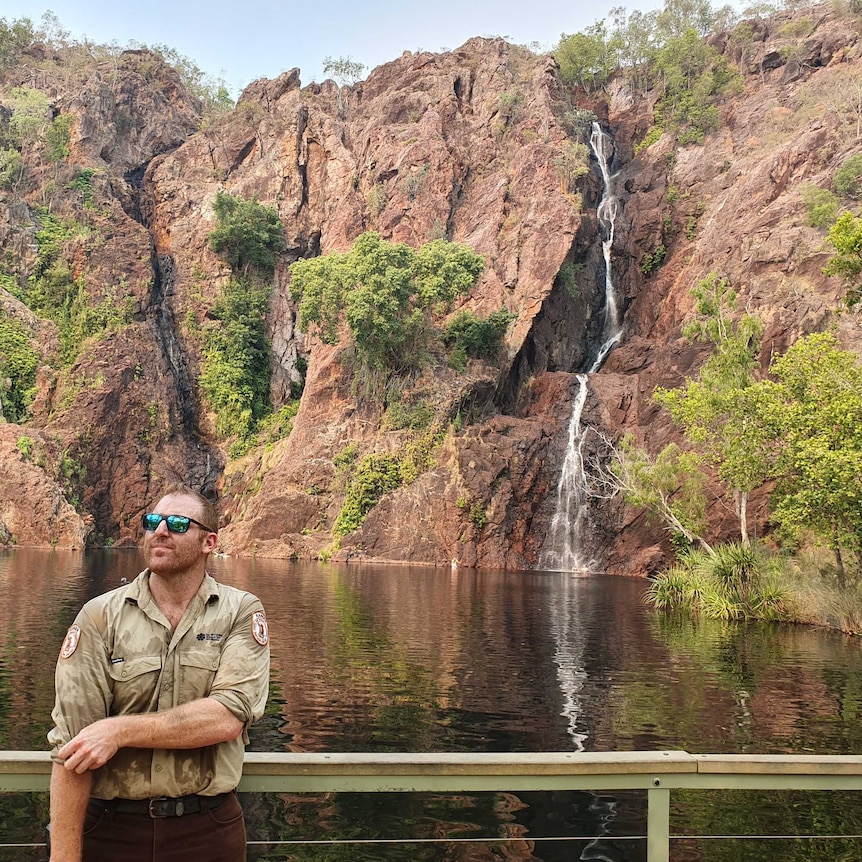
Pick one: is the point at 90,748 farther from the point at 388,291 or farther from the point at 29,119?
the point at 29,119

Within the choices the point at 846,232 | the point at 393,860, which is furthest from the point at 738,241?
the point at 393,860

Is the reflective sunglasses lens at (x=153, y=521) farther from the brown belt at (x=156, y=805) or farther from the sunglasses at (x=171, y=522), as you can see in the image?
the brown belt at (x=156, y=805)

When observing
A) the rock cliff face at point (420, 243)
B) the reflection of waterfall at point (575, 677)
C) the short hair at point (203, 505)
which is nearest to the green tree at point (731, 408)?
the reflection of waterfall at point (575, 677)

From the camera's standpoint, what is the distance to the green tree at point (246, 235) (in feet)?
220

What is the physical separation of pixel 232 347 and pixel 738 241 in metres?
40.3

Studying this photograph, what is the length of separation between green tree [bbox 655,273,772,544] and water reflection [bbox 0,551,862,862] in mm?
5202

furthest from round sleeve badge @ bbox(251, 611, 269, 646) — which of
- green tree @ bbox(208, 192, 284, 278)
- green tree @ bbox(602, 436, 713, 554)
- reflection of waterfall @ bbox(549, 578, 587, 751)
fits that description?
green tree @ bbox(208, 192, 284, 278)

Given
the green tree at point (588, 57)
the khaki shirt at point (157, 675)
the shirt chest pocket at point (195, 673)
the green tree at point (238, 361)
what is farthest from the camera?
the green tree at point (588, 57)

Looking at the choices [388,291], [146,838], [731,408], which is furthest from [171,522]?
[388,291]

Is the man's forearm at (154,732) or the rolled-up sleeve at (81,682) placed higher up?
the rolled-up sleeve at (81,682)

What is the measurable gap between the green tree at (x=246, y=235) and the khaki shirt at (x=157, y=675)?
222 ft

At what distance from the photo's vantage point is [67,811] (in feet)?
9.66

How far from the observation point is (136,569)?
34312 mm

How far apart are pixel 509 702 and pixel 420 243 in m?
53.8
